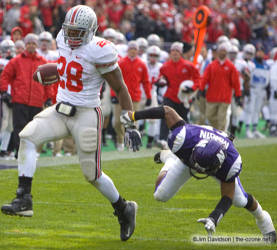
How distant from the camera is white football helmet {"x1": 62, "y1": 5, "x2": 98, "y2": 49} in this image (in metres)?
5.54

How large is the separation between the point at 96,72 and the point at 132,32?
12570 mm

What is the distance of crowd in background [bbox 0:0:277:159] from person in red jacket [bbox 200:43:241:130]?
→ 0.02 metres

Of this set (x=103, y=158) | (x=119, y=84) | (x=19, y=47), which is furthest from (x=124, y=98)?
(x=19, y=47)

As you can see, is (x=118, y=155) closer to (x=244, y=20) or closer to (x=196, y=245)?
(x=196, y=245)

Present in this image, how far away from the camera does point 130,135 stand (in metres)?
5.48

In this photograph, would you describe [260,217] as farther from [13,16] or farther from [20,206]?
[13,16]

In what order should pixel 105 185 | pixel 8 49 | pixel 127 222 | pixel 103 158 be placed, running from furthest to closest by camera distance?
1. pixel 8 49
2. pixel 103 158
3. pixel 127 222
4. pixel 105 185

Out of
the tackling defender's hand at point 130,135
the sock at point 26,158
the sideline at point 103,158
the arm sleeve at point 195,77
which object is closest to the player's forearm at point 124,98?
the tackling defender's hand at point 130,135

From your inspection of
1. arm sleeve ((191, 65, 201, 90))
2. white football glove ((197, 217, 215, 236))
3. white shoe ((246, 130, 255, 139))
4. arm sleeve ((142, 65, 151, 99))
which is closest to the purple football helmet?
white football glove ((197, 217, 215, 236))

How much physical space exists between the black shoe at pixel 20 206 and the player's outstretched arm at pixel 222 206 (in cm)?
119

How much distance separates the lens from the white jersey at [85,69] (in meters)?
5.54

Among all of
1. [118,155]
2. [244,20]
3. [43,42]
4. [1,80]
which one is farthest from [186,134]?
[244,20]

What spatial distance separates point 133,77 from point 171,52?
2.33 ft

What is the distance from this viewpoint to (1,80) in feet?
32.8
